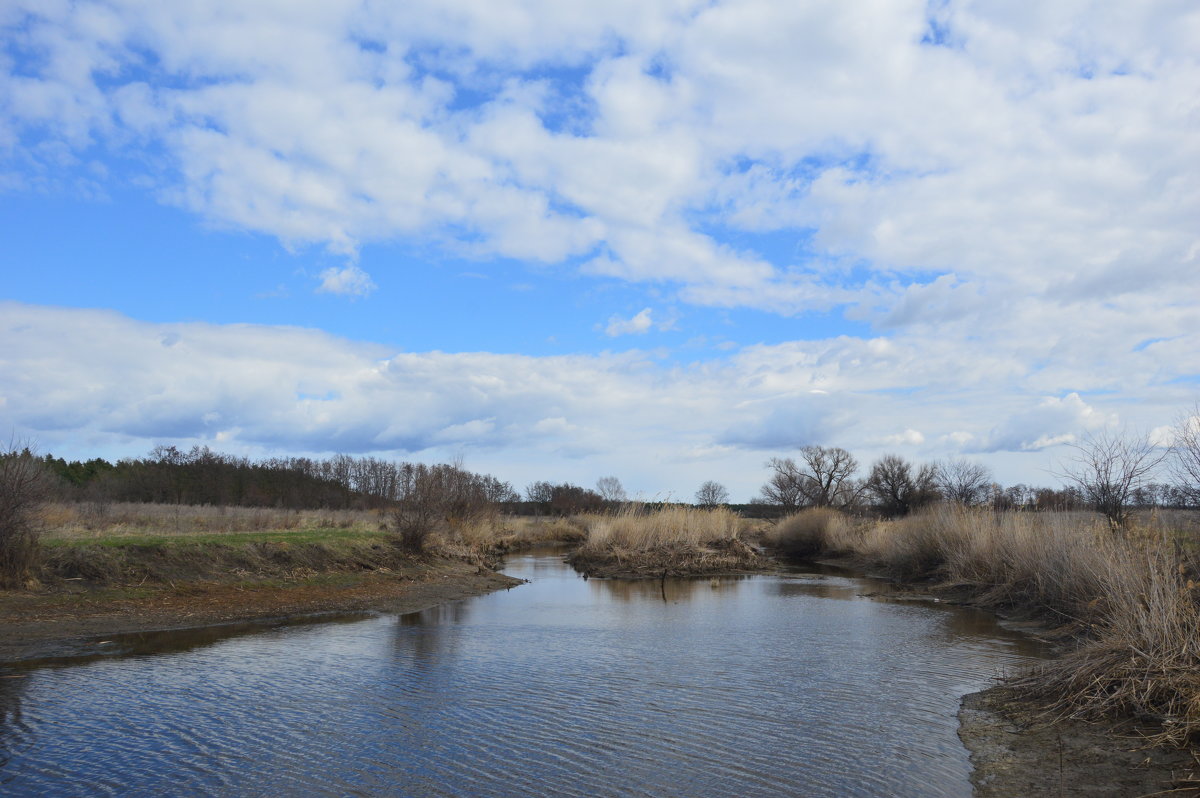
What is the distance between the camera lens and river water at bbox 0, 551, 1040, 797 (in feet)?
22.7

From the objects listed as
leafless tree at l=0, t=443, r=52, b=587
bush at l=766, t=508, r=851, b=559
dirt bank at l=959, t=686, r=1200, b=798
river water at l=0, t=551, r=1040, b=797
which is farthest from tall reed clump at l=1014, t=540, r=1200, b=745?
bush at l=766, t=508, r=851, b=559

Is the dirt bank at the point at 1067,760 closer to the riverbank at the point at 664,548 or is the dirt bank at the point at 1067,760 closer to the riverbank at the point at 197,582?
the riverbank at the point at 197,582

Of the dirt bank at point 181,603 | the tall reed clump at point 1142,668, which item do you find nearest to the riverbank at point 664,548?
the dirt bank at point 181,603

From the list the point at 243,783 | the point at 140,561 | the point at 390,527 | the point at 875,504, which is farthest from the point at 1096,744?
the point at 875,504

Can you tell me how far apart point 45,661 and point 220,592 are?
5.97 m

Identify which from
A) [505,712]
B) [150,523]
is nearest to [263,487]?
[150,523]

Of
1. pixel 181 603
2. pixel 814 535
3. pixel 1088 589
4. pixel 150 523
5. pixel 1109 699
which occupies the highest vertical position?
pixel 150 523

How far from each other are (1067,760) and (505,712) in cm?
608

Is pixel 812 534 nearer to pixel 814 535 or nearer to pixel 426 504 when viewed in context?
pixel 814 535

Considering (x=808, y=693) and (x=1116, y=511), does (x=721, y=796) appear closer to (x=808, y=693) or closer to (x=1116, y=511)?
(x=808, y=693)

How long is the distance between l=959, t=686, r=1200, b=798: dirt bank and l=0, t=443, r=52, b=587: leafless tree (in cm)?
1640

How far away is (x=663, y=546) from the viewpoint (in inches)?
1232

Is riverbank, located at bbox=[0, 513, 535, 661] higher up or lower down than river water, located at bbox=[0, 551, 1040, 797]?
higher up

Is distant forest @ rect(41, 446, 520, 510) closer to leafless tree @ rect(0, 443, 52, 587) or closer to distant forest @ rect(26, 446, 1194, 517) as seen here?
distant forest @ rect(26, 446, 1194, 517)
